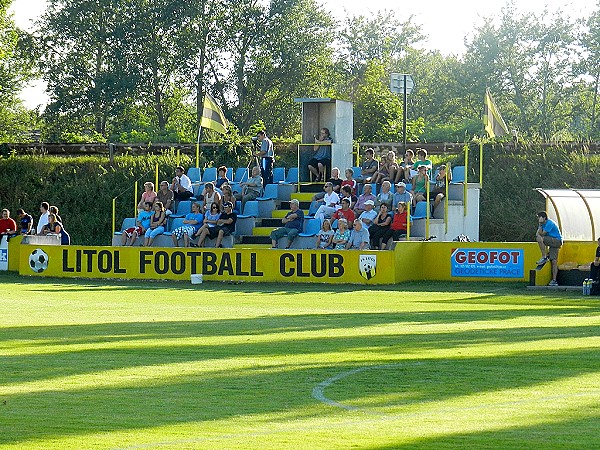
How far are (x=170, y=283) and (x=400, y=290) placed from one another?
557 cm

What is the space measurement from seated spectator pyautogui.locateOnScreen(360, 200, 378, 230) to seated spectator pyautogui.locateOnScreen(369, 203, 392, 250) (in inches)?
8.1

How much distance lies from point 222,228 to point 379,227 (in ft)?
13.0

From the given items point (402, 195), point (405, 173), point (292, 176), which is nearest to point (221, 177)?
point (292, 176)

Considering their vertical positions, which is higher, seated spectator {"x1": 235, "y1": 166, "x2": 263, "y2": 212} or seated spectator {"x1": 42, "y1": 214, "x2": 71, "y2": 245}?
seated spectator {"x1": 235, "y1": 166, "x2": 263, "y2": 212}

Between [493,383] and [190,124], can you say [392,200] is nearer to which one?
[493,383]

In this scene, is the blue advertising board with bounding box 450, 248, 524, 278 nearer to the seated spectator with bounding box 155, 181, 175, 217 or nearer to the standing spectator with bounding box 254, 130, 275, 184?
the standing spectator with bounding box 254, 130, 275, 184

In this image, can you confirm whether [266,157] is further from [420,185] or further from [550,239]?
[550,239]

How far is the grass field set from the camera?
6871 mm

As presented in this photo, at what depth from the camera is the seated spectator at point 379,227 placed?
1000 inches

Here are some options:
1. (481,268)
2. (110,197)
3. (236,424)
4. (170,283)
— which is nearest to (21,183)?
(110,197)

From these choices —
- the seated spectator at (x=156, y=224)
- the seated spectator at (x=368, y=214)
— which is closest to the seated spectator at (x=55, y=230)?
the seated spectator at (x=156, y=224)

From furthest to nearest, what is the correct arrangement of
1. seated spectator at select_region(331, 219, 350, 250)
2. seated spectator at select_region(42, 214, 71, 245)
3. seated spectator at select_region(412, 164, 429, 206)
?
seated spectator at select_region(42, 214, 71, 245)
seated spectator at select_region(412, 164, 429, 206)
seated spectator at select_region(331, 219, 350, 250)

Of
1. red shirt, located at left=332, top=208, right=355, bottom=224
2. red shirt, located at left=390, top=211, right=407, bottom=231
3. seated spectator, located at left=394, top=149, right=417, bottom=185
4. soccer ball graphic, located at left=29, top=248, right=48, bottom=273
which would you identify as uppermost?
seated spectator, located at left=394, top=149, right=417, bottom=185

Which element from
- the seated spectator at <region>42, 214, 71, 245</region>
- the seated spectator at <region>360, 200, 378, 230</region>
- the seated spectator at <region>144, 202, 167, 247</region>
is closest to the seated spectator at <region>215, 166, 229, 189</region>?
the seated spectator at <region>144, 202, 167, 247</region>
